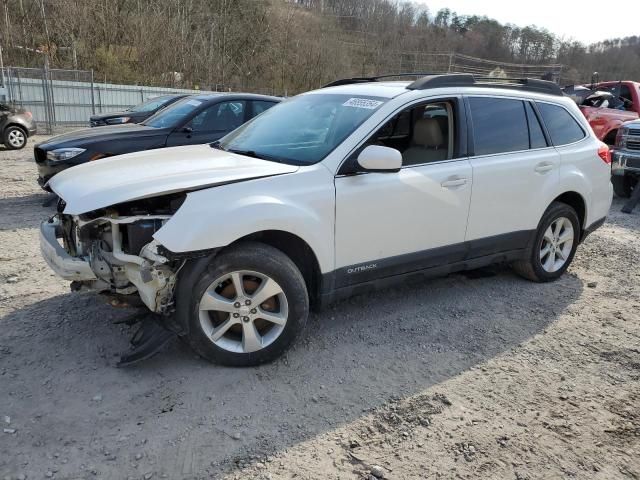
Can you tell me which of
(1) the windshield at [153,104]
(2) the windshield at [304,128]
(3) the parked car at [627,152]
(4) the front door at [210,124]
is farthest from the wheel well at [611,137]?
(1) the windshield at [153,104]

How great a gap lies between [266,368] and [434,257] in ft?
5.33

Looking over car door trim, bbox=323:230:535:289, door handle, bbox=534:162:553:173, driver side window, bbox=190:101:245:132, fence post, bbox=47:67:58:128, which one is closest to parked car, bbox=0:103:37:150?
fence post, bbox=47:67:58:128

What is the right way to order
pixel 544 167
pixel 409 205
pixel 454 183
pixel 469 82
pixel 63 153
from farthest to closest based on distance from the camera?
1. pixel 63 153
2. pixel 544 167
3. pixel 469 82
4. pixel 454 183
5. pixel 409 205

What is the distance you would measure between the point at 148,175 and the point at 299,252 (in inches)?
43.7

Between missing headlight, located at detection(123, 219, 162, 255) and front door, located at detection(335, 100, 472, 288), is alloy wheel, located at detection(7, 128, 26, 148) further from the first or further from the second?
front door, located at detection(335, 100, 472, 288)

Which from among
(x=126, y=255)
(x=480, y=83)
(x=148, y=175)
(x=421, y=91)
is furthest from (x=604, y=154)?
(x=126, y=255)

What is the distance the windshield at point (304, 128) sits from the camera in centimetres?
374

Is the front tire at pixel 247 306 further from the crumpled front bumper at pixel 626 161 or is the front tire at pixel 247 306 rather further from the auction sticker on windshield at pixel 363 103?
the crumpled front bumper at pixel 626 161

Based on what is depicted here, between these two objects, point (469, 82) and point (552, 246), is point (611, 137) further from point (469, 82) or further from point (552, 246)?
point (469, 82)

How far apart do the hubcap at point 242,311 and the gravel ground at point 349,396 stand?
0.68 ft

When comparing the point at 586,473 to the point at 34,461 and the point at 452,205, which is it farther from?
the point at 34,461

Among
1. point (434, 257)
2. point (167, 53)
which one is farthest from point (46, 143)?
point (167, 53)

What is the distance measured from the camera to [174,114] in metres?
7.99

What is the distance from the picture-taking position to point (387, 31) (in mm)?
60125
